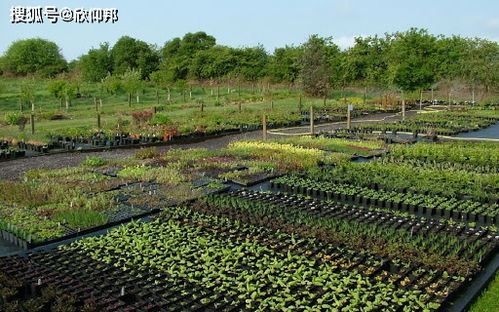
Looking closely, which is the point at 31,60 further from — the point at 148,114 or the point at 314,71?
the point at 148,114

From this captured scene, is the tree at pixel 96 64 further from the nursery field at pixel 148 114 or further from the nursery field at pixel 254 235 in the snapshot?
the nursery field at pixel 254 235

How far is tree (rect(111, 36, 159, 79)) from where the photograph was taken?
59625 millimetres

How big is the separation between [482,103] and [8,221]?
125 ft

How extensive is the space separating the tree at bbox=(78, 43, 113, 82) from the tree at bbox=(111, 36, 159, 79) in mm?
868

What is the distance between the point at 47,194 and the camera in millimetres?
11250

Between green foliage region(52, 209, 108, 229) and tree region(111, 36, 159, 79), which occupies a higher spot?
tree region(111, 36, 159, 79)

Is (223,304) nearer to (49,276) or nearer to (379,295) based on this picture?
(379,295)

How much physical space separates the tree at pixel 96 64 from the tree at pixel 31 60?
374 cm

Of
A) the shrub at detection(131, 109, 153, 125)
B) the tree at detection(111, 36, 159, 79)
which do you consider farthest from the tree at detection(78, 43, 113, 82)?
the shrub at detection(131, 109, 153, 125)

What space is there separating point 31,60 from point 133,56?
13.6 metres

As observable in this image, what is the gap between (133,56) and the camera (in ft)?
199

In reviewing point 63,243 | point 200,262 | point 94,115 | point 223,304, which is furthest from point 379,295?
point 94,115

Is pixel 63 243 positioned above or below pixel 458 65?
below

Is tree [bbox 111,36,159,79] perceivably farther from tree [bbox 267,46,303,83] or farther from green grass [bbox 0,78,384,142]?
tree [bbox 267,46,303,83]
